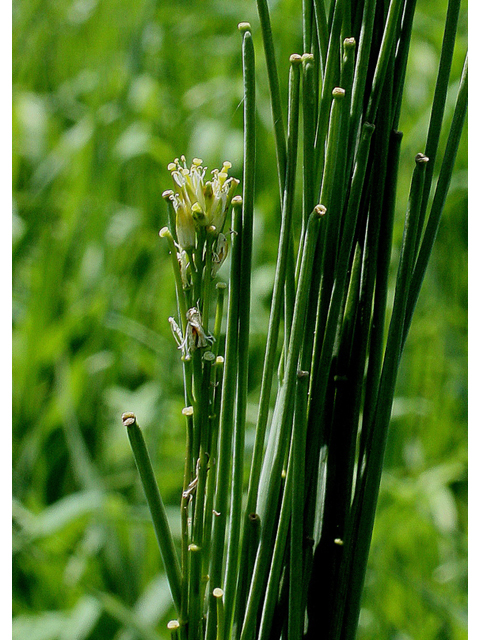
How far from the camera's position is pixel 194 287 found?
0.29 m

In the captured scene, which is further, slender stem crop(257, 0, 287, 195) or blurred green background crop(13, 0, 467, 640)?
blurred green background crop(13, 0, 467, 640)

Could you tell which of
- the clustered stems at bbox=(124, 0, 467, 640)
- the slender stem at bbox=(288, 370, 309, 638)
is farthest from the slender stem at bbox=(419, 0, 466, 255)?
the slender stem at bbox=(288, 370, 309, 638)

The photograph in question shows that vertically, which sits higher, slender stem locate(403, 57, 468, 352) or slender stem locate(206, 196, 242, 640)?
slender stem locate(403, 57, 468, 352)

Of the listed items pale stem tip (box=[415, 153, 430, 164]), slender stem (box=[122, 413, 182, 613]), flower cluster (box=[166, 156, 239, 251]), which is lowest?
slender stem (box=[122, 413, 182, 613])

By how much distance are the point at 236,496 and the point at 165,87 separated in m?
1.43

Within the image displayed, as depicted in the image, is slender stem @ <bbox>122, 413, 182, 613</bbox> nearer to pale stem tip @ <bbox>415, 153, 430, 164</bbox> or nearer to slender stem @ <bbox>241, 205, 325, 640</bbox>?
slender stem @ <bbox>241, 205, 325, 640</bbox>

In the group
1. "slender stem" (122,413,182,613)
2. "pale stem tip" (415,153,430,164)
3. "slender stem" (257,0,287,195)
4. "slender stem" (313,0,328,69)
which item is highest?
"slender stem" (313,0,328,69)

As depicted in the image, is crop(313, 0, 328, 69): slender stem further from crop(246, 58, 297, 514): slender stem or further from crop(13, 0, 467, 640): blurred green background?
crop(13, 0, 467, 640): blurred green background

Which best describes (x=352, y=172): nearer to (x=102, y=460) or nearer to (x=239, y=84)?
(x=102, y=460)

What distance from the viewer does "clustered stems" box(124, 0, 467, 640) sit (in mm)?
288

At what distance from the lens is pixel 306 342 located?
299 mm

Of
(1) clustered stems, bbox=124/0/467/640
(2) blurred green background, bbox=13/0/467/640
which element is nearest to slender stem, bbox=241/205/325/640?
(1) clustered stems, bbox=124/0/467/640

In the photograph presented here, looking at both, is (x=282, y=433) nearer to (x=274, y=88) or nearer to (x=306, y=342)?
(x=306, y=342)

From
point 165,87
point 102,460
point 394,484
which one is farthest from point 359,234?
point 165,87
